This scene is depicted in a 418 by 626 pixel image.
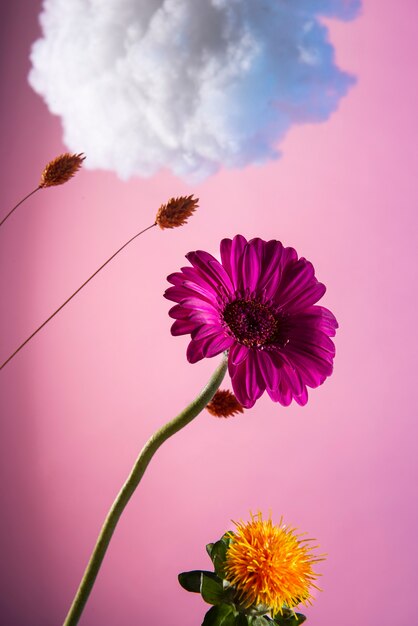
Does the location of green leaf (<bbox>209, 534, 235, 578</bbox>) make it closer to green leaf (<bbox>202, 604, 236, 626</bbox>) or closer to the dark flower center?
green leaf (<bbox>202, 604, 236, 626</bbox>)

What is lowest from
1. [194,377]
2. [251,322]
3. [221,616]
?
[221,616]

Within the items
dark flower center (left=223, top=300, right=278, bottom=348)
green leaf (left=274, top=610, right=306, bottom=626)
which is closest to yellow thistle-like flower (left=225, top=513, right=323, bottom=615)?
green leaf (left=274, top=610, right=306, bottom=626)

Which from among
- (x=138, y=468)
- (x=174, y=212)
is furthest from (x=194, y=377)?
(x=138, y=468)

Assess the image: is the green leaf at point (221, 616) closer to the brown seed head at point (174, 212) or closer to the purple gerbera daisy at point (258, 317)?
the purple gerbera daisy at point (258, 317)

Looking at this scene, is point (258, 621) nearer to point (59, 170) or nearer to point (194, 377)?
point (59, 170)

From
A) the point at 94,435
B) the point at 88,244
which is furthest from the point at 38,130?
the point at 94,435

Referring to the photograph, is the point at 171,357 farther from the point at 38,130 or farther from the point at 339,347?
the point at 38,130

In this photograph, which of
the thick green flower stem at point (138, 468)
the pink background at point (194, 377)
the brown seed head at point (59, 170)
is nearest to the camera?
the thick green flower stem at point (138, 468)

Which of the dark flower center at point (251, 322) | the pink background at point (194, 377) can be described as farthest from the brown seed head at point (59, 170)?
the pink background at point (194, 377)
